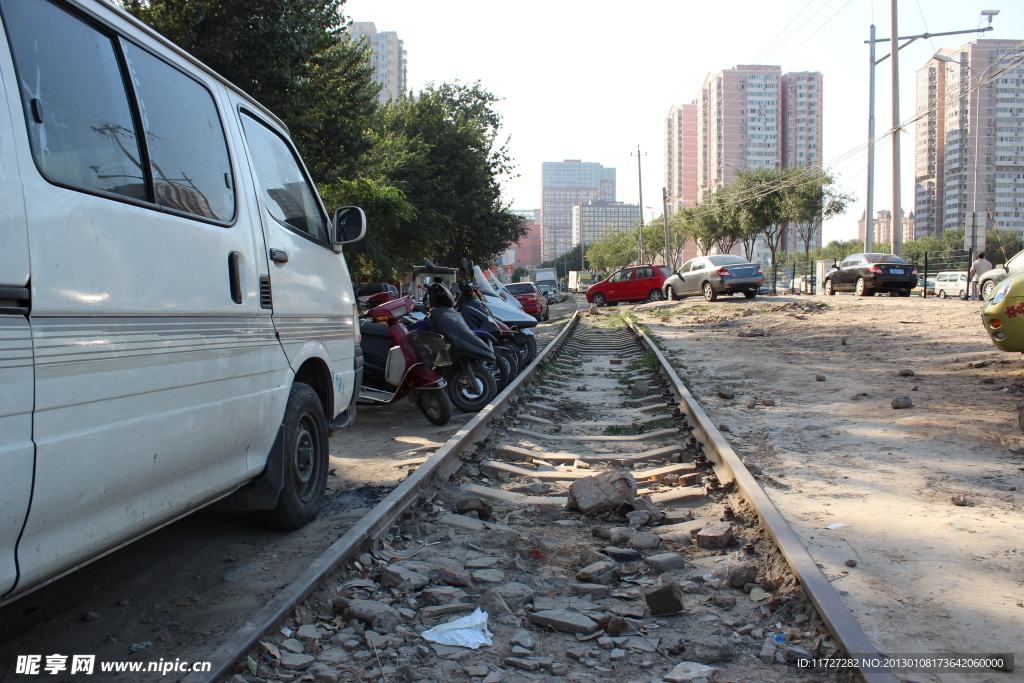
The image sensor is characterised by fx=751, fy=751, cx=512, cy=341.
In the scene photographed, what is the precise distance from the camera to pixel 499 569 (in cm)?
358

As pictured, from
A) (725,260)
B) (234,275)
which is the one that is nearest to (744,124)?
(725,260)

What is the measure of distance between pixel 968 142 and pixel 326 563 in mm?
63813

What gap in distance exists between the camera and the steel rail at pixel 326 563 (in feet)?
8.14

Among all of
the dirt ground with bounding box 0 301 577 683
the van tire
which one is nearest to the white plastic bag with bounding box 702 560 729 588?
the dirt ground with bounding box 0 301 577 683

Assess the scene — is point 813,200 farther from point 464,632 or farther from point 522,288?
point 464,632

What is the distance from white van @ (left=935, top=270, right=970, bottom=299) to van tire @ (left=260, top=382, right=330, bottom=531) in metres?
31.8

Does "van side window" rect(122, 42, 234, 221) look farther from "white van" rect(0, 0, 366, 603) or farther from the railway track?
the railway track

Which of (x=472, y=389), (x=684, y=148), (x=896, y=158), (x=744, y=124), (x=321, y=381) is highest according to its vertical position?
(x=744, y=124)

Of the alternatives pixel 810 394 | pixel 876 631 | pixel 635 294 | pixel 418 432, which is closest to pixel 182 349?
pixel 876 631

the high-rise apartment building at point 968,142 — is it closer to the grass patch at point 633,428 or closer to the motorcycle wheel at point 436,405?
the grass patch at point 633,428

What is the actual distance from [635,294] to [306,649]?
1122 inches

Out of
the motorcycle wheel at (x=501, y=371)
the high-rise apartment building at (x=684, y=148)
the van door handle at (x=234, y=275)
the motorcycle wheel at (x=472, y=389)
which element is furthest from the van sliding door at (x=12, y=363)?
the high-rise apartment building at (x=684, y=148)

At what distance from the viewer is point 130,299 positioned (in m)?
2.41

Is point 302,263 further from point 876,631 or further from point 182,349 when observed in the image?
point 876,631
